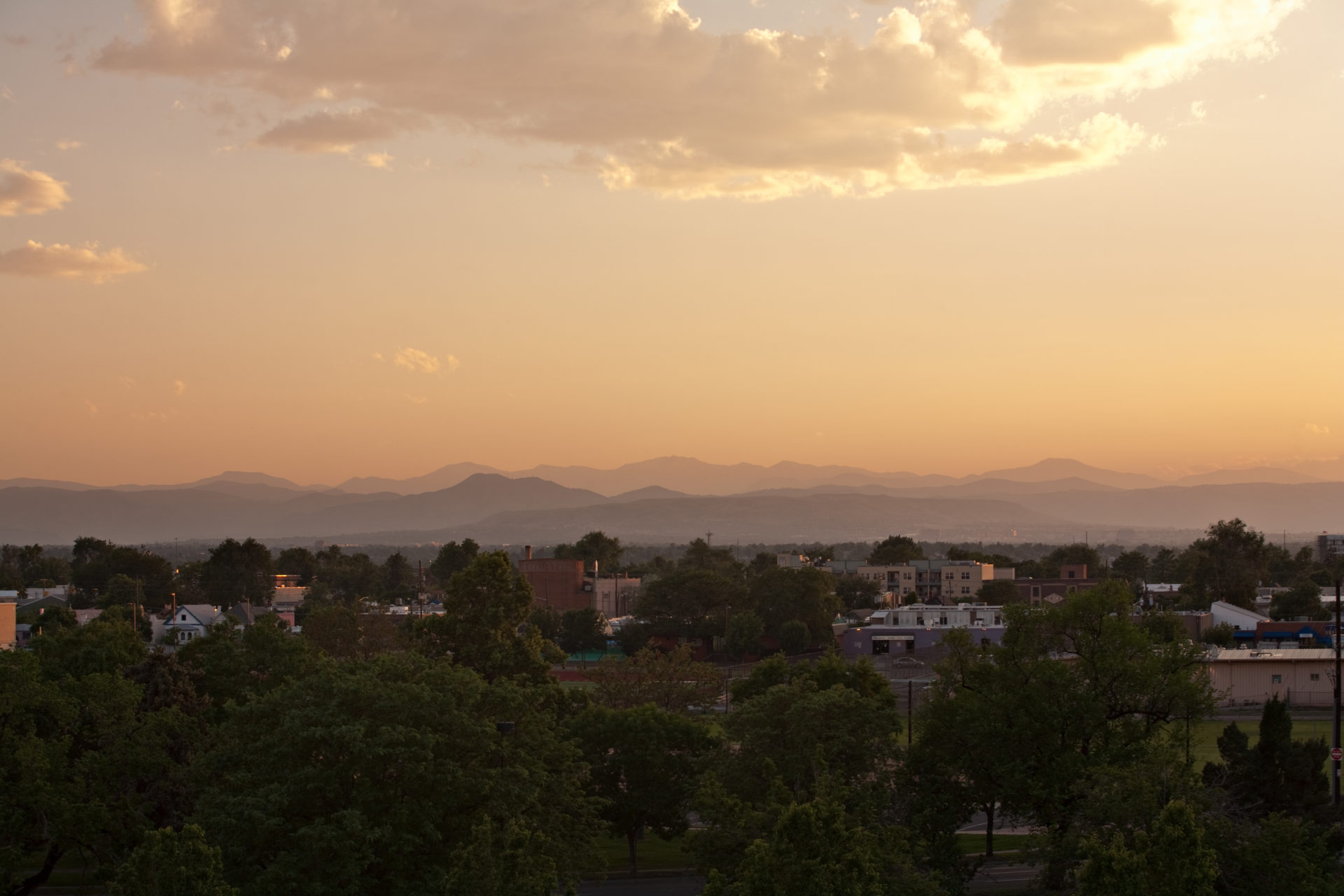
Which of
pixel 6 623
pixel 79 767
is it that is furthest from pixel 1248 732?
pixel 6 623

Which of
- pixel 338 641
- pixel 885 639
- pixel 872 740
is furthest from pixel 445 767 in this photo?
pixel 885 639

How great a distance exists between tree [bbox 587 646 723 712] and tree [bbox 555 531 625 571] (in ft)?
274

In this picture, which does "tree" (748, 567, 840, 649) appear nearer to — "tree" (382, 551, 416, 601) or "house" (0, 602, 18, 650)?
"house" (0, 602, 18, 650)

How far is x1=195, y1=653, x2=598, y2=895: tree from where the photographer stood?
3023 centimetres

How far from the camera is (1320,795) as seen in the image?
36719 millimetres

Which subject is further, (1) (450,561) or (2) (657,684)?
(1) (450,561)

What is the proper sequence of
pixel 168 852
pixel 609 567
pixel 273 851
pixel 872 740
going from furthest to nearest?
pixel 609 567
pixel 872 740
pixel 273 851
pixel 168 852

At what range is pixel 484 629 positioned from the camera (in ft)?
144

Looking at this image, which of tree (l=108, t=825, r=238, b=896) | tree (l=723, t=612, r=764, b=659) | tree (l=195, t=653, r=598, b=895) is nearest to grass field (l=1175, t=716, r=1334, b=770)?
tree (l=195, t=653, r=598, b=895)

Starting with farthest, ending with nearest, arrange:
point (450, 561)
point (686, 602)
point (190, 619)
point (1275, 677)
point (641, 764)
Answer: point (450, 561)
point (686, 602)
point (190, 619)
point (1275, 677)
point (641, 764)

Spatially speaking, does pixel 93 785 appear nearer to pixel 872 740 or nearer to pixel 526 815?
pixel 526 815

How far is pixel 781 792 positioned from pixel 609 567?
415ft

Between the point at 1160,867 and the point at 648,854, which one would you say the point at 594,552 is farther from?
the point at 1160,867

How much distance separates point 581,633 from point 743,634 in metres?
15.4
